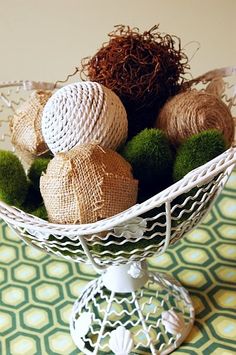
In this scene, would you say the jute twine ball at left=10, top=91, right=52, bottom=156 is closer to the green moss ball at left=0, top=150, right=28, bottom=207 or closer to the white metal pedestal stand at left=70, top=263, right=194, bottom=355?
the green moss ball at left=0, top=150, right=28, bottom=207

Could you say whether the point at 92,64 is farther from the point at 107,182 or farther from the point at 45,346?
the point at 45,346

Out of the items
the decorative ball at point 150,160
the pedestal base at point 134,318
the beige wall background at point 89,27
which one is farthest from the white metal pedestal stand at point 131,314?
the beige wall background at point 89,27

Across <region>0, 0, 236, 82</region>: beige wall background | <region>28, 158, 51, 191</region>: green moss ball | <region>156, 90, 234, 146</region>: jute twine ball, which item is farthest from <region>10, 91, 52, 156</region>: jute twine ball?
<region>0, 0, 236, 82</region>: beige wall background

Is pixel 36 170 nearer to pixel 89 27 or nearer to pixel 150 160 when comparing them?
pixel 150 160

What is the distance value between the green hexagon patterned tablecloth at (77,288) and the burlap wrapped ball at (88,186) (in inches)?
8.5

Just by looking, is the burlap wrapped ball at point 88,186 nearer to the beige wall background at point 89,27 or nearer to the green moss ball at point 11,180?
the green moss ball at point 11,180

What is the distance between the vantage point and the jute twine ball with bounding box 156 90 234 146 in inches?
25.9

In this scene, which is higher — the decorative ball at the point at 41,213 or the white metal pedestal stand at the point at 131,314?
the decorative ball at the point at 41,213

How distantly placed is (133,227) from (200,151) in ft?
0.32

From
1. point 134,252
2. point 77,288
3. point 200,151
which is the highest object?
point 200,151

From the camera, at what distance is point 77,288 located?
0.82 meters

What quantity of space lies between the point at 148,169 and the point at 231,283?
25 centimetres

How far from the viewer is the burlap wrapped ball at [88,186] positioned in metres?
0.59

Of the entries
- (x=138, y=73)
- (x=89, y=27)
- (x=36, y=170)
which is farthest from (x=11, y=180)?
(x=89, y=27)
